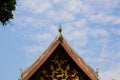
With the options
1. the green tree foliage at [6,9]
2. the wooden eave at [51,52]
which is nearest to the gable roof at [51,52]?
the wooden eave at [51,52]

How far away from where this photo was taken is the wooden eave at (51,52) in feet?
52.8

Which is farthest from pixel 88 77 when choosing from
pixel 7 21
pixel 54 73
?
pixel 7 21

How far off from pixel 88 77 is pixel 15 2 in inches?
405

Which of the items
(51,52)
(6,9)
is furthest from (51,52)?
(6,9)

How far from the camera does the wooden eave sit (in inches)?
634

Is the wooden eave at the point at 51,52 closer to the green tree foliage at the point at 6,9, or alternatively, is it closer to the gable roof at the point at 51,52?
the gable roof at the point at 51,52

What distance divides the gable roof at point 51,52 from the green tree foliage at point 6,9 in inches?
309

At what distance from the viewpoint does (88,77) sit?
16.1m

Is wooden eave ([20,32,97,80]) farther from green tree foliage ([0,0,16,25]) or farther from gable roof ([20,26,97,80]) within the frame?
green tree foliage ([0,0,16,25])

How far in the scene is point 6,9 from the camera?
24.0m

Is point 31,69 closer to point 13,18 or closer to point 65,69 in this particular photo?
point 65,69

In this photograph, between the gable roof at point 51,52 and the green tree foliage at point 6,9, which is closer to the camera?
the gable roof at point 51,52

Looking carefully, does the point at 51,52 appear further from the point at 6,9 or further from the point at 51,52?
the point at 6,9

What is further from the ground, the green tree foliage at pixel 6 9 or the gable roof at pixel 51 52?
the gable roof at pixel 51 52
